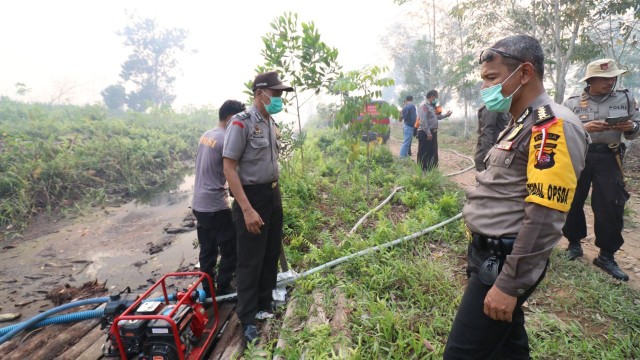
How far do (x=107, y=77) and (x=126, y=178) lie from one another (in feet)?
152

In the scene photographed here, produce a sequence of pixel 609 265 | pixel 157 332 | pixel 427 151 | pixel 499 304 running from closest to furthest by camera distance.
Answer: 1. pixel 499 304
2. pixel 157 332
3. pixel 609 265
4. pixel 427 151

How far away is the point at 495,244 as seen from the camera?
1.57 meters

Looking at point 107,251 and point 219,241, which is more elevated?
A: point 219,241

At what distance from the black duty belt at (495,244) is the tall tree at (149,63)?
29.8m

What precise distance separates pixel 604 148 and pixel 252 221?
3.67 metres

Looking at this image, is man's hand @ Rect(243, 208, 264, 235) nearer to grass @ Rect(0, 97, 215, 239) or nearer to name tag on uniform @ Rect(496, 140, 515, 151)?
name tag on uniform @ Rect(496, 140, 515, 151)

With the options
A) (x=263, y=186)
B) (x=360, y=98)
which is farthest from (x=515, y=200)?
(x=360, y=98)

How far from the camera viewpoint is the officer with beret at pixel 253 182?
2623 mm

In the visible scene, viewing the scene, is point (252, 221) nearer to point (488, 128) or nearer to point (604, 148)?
point (488, 128)

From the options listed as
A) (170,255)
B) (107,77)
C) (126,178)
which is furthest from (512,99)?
(107,77)

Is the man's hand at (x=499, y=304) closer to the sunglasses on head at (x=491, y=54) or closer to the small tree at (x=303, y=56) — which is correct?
the sunglasses on head at (x=491, y=54)

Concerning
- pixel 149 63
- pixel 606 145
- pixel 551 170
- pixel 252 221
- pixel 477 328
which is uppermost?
pixel 149 63

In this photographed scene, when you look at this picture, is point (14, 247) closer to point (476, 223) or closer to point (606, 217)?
point (476, 223)

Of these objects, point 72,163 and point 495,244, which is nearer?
point 495,244
